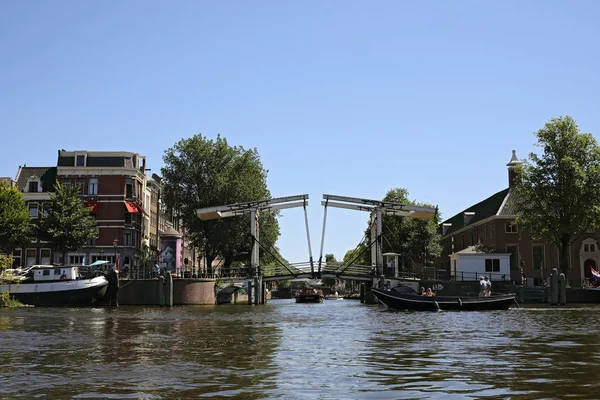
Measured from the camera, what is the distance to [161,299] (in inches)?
2130

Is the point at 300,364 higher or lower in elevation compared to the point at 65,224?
lower

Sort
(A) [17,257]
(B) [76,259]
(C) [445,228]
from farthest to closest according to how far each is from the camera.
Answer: (C) [445,228], (B) [76,259], (A) [17,257]

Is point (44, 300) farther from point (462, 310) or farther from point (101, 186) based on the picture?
point (462, 310)

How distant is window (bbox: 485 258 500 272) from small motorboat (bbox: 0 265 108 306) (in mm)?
32789

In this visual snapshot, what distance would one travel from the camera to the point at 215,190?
72.9 meters

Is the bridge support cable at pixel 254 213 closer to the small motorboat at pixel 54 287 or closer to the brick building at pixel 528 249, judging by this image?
the small motorboat at pixel 54 287

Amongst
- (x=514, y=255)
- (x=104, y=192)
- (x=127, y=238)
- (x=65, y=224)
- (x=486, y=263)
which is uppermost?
(x=104, y=192)

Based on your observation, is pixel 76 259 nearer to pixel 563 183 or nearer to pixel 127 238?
pixel 127 238

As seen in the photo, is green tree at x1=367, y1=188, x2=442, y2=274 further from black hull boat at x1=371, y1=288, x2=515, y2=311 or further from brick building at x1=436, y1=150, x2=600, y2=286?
black hull boat at x1=371, y1=288, x2=515, y2=311

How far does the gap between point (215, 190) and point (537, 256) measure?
32159 millimetres

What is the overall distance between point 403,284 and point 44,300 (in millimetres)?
26897

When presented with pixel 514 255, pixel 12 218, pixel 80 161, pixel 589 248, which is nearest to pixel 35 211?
pixel 80 161

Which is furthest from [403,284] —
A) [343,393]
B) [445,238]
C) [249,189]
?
[343,393]

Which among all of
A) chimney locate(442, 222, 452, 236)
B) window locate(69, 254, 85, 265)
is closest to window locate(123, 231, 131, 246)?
window locate(69, 254, 85, 265)
